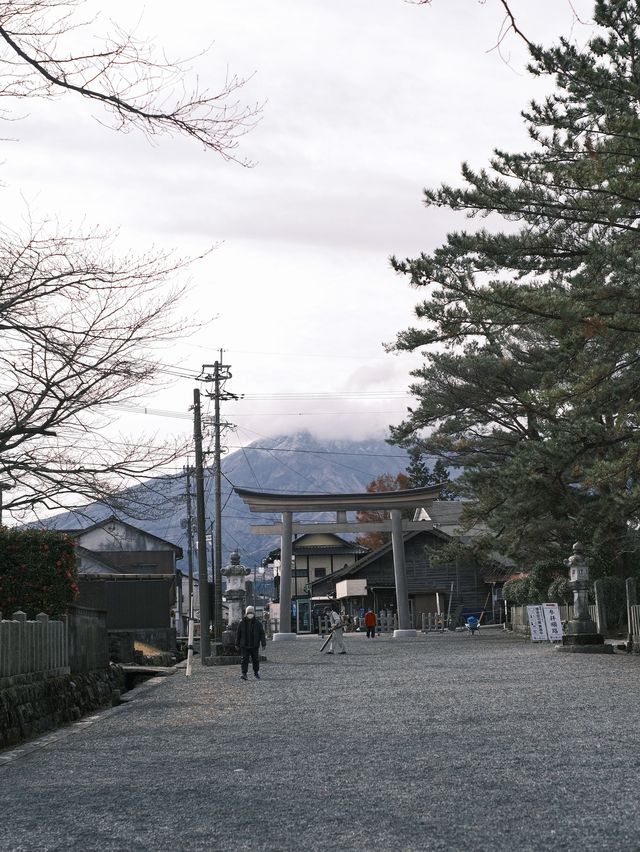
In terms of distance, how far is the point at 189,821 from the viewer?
581 cm

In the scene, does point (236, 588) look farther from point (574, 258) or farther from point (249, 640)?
point (574, 258)

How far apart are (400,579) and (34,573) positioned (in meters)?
28.7

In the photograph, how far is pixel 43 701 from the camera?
1227cm

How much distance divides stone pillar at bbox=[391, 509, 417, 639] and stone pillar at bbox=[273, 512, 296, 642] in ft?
14.2

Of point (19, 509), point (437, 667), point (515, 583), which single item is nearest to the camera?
point (19, 509)

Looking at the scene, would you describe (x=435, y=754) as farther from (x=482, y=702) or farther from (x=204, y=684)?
(x=204, y=684)

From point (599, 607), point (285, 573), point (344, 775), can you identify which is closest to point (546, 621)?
point (599, 607)

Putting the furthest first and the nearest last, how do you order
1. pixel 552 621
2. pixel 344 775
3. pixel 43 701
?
pixel 552 621, pixel 43 701, pixel 344 775

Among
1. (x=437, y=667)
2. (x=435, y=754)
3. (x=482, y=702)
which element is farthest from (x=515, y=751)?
(x=437, y=667)

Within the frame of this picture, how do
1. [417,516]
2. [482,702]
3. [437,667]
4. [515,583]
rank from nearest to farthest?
[482,702] → [437,667] → [515,583] → [417,516]

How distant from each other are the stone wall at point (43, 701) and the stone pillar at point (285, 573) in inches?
1030

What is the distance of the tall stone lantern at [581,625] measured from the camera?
24.5 metres

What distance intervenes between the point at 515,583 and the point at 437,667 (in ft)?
56.3

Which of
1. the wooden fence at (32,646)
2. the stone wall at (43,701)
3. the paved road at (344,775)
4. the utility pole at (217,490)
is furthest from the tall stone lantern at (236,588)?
the paved road at (344,775)
